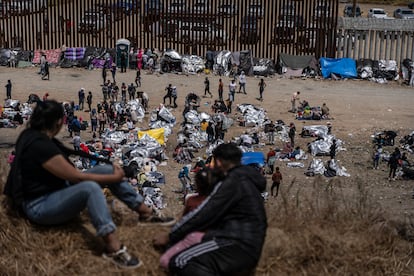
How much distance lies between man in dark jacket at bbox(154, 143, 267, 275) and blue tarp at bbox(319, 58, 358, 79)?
1157 inches

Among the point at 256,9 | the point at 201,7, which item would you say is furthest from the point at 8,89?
the point at 256,9

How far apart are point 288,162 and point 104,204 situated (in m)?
18.2

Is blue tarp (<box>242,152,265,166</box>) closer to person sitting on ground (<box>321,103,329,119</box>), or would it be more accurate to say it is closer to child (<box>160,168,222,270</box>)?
person sitting on ground (<box>321,103,329,119</box>)

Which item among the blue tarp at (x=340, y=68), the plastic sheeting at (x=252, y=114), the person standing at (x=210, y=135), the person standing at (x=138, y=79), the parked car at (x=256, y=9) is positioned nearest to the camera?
the person standing at (x=210, y=135)

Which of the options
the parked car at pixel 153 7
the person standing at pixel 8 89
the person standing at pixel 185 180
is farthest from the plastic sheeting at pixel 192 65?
the person standing at pixel 185 180

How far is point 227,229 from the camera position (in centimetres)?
500

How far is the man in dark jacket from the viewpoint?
4.92m

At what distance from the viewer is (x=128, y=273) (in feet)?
17.1

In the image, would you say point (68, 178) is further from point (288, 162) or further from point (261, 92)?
point (261, 92)

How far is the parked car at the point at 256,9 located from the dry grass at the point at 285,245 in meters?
29.6

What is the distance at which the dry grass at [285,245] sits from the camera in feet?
17.5


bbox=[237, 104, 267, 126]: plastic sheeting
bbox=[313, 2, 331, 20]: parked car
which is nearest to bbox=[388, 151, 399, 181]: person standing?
bbox=[237, 104, 267, 126]: plastic sheeting

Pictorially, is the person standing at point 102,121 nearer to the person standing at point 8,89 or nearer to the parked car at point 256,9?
the person standing at point 8,89

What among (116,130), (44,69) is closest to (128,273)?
(116,130)
